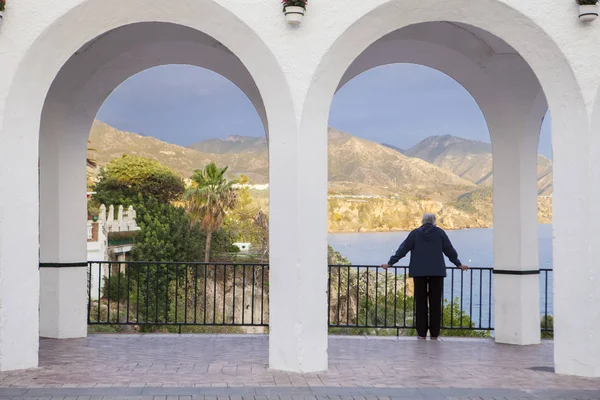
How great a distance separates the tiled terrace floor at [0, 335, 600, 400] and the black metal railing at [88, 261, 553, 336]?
2.48ft

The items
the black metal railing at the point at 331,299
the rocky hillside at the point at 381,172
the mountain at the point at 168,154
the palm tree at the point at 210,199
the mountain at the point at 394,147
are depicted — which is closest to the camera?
the black metal railing at the point at 331,299

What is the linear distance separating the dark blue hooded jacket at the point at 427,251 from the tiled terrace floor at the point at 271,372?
0.96m

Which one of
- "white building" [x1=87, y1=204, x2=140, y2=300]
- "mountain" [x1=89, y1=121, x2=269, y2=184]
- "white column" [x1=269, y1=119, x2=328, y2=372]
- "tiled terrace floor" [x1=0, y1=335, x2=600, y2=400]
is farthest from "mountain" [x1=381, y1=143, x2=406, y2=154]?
"white column" [x1=269, y1=119, x2=328, y2=372]

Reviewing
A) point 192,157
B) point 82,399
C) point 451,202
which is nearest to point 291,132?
point 82,399

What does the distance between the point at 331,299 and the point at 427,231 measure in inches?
1573

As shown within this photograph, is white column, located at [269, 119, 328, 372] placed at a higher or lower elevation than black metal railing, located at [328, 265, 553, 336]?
higher

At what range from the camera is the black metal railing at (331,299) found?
1191 cm

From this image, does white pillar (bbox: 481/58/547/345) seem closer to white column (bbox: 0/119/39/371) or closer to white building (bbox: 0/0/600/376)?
white building (bbox: 0/0/600/376)

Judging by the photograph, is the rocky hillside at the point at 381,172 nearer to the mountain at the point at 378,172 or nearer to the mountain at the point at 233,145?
the mountain at the point at 378,172

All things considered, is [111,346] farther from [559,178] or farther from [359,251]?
[359,251]

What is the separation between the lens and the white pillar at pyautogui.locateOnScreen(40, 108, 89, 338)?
10797 millimetres

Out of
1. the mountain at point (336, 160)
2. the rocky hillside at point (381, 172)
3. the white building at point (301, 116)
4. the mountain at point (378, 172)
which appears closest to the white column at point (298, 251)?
the white building at point (301, 116)

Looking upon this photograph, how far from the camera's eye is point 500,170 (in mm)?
10992

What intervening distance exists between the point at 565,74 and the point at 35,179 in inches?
211
